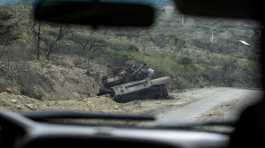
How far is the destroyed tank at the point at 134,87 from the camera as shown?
30.9m

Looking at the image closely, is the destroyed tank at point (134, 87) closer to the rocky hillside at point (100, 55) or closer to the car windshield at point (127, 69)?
the car windshield at point (127, 69)

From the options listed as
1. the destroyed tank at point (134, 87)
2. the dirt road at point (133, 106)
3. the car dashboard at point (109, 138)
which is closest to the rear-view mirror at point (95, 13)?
the car dashboard at point (109, 138)

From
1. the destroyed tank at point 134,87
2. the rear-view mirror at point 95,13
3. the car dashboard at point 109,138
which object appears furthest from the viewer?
the destroyed tank at point 134,87

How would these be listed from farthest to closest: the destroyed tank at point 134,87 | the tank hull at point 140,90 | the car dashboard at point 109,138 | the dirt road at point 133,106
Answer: the destroyed tank at point 134,87, the tank hull at point 140,90, the dirt road at point 133,106, the car dashboard at point 109,138

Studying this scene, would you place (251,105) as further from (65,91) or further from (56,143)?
(65,91)

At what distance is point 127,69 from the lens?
35.2 m

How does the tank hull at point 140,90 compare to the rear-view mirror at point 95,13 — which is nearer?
the rear-view mirror at point 95,13

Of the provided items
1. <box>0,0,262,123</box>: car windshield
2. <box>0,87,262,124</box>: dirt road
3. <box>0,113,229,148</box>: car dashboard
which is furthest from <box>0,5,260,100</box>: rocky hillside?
<box>0,113,229,148</box>: car dashboard

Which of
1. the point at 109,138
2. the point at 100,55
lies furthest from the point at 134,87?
the point at 109,138

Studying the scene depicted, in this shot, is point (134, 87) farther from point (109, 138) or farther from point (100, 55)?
point (109, 138)

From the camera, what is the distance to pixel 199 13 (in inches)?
132

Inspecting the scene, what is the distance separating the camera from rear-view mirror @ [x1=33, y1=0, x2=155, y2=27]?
3.26m

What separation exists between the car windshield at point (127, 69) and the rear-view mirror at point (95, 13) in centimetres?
968

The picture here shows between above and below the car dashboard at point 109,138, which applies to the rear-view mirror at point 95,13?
above
